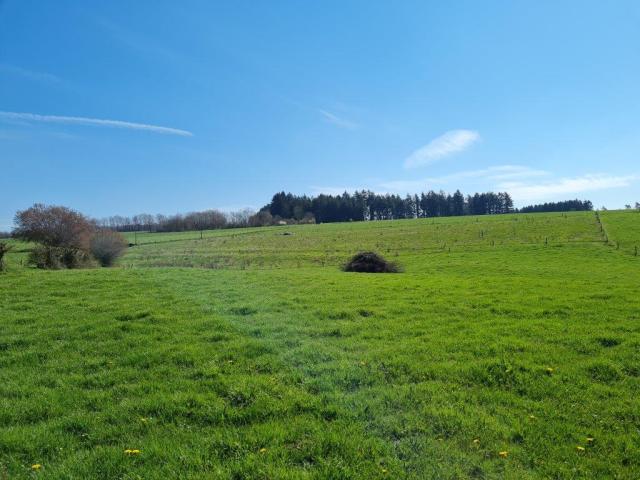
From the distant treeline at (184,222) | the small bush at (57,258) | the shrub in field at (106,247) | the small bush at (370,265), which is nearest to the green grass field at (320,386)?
the small bush at (370,265)

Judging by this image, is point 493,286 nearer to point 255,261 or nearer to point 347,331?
point 347,331

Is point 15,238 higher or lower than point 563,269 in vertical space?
higher

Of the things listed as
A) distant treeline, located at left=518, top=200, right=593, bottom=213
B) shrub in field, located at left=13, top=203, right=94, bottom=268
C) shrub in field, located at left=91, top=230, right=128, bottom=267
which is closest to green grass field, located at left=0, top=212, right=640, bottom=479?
shrub in field, located at left=13, top=203, right=94, bottom=268

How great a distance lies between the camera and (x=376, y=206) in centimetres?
14488

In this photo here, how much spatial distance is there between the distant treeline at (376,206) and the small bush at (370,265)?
110 m

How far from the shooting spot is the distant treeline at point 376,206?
457 ft

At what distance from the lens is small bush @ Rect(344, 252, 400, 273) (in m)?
25.6

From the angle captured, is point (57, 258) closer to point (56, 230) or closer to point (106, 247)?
point (56, 230)

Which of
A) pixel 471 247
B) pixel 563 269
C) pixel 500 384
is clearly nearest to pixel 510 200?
pixel 471 247

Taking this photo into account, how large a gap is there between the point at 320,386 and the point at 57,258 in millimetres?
25600

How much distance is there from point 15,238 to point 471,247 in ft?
137

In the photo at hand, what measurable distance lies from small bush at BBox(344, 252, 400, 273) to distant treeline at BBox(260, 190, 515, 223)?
360ft

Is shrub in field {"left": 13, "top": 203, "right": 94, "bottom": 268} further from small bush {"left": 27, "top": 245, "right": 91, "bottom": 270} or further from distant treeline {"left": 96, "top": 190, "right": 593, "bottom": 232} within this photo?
distant treeline {"left": 96, "top": 190, "right": 593, "bottom": 232}

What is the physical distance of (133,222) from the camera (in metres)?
129
